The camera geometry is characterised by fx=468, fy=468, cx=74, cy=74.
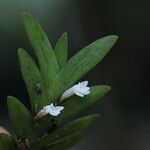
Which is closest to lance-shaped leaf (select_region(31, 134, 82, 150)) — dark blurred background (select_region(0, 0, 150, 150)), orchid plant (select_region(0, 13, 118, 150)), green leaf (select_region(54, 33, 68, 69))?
orchid plant (select_region(0, 13, 118, 150))

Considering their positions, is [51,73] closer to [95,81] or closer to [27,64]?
[27,64]

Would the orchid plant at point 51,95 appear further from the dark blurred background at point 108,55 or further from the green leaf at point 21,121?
the dark blurred background at point 108,55

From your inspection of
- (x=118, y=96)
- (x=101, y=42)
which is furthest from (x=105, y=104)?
(x=101, y=42)

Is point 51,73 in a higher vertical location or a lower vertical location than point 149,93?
higher

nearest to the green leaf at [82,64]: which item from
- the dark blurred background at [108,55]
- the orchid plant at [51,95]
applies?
the orchid plant at [51,95]

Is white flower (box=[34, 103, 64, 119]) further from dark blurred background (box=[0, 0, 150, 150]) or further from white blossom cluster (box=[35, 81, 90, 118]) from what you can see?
dark blurred background (box=[0, 0, 150, 150])

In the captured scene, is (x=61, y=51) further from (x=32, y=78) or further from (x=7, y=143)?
(x=7, y=143)

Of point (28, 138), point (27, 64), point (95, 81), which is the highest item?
point (27, 64)
